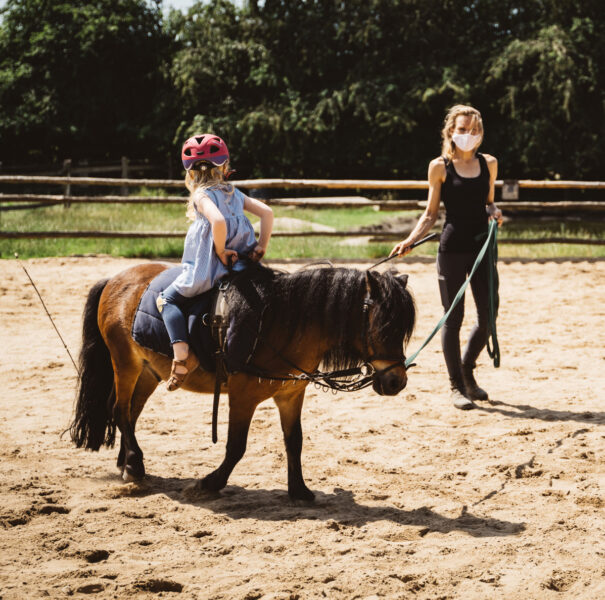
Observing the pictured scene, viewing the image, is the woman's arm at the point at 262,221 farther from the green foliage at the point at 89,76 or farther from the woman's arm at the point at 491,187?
the green foliage at the point at 89,76

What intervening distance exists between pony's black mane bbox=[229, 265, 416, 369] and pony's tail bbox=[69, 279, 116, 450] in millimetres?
1092

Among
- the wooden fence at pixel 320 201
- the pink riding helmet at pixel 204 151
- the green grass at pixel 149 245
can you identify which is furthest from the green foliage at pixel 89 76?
the pink riding helmet at pixel 204 151

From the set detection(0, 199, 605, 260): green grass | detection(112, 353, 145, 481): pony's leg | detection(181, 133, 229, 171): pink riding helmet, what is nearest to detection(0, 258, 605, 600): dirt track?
detection(112, 353, 145, 481): pony's leg

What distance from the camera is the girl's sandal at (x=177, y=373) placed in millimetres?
3447

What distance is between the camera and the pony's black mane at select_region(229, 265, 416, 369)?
315 centimetres

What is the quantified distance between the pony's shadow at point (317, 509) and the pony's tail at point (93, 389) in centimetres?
45

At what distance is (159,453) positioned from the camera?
4.27 meters

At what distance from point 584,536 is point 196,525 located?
5.54 feet

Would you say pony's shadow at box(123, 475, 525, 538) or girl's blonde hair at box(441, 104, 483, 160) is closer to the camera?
pony's shadow at box(123, 475, 525, 538)

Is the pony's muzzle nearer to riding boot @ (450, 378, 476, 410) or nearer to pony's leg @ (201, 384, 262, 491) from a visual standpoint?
pony's leg @ (201, 384, 262, 491)

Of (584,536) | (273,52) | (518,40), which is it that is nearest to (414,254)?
(584,536)

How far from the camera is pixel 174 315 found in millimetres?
3416

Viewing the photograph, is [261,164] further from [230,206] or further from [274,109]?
[230,206]

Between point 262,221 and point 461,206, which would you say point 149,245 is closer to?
point 461,206
